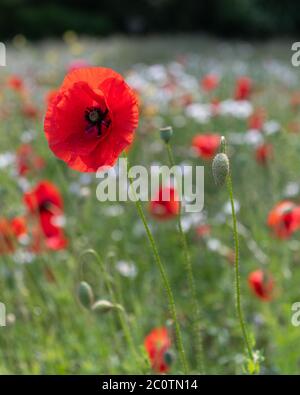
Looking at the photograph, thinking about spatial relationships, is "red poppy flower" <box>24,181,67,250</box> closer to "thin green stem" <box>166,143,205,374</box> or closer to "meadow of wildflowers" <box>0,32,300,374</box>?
"meadow of wildflowers" <box>0,32,300,374</box>

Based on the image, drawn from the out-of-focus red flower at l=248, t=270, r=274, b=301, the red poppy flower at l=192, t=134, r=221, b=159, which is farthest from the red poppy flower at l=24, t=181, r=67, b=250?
the out-of-focus red flower at l=248, t=270, r=274, b=301

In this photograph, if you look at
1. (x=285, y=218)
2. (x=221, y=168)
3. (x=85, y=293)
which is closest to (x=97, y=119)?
(x=221, y=168)

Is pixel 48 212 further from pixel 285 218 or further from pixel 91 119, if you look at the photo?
pixel 91 119

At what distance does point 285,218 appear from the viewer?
220cm

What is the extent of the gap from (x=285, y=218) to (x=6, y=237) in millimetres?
966

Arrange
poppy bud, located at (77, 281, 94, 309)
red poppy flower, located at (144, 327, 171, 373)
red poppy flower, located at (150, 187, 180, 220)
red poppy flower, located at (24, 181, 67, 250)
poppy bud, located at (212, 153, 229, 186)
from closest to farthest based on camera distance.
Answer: poppy bud, located at (212, 153, 229, 186) → poppy bud, located at (77, 281, 94, 309) → red poppy flower, located at (144, 327, 171, 373) → red poppy flower, located at (150, 187, 180, 220) → red poppy flower, located at (24, 181, 67, 250)

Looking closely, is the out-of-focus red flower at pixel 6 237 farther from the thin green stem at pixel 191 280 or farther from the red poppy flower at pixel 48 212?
the thin green stem at pixel 191 280

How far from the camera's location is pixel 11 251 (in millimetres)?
2400

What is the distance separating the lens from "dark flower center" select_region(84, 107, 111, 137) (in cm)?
127

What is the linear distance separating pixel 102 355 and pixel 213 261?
3.77 feet

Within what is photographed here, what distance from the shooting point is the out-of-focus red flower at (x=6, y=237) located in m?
2.20

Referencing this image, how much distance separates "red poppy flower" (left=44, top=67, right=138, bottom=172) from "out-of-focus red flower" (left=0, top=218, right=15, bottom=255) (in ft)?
→ 3.22

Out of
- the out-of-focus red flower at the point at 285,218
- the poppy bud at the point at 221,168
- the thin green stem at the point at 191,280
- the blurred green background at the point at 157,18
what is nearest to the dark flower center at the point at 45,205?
the out-of-focus red flower at the point at 285,218
